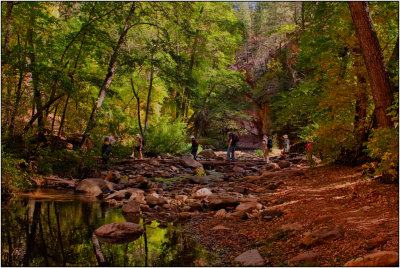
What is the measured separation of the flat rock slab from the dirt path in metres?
0.11

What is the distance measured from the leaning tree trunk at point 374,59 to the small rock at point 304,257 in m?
4.11

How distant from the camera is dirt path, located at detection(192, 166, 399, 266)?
3.72 meters

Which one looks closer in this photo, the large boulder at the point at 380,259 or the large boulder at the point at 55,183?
the large boulder at the point at 380,259

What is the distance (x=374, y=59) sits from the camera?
6.48 m

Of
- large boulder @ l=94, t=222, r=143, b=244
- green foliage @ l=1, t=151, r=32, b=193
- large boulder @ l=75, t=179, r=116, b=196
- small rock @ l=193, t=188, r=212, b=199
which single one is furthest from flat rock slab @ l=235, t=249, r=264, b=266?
green foliage @ l=1, t=151, r=32, b=193

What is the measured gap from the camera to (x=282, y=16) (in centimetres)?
4556

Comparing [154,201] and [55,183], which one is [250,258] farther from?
[55,183]

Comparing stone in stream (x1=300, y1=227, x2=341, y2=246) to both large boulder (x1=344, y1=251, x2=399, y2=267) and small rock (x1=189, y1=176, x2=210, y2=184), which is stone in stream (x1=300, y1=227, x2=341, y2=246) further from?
small rock (x1=189, y1=176, x2=210, y2=184)

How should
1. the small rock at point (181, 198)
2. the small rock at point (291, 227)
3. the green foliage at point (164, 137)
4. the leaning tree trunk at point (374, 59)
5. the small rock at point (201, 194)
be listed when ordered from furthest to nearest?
1. the green foliage at point (164, 137)
2. the small rock at point (201, 194)
3. the small rock at point (181, 198)
4. the leaning tree trunk at point (374, 59)
5. the small rock at point (291, 227)

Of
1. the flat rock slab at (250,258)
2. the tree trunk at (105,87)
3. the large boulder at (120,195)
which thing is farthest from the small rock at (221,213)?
the tree trunk at (105,87)

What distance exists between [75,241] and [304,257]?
11.5ft

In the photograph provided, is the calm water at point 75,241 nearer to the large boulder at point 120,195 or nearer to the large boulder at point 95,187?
the large boulder at point 120,195

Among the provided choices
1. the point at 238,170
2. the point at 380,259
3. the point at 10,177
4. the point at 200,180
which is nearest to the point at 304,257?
the point at 380,259

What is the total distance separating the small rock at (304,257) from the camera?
373cm
